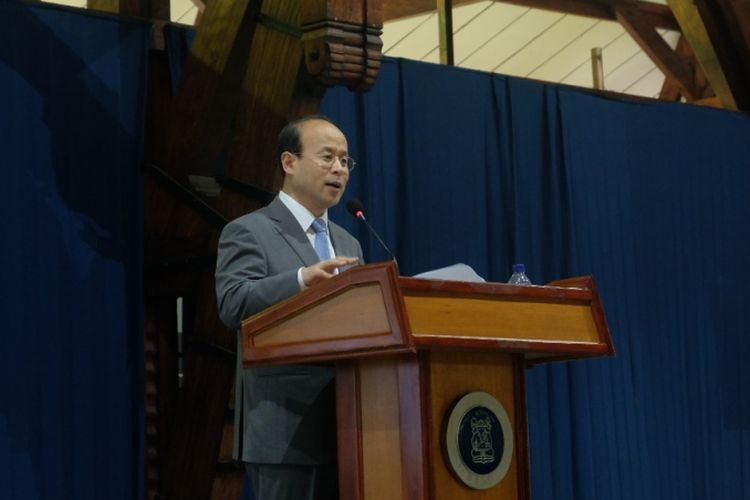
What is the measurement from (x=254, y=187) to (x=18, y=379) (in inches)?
40.0

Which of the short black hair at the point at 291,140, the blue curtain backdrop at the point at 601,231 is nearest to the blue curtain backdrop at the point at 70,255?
the blue curtain backdrop at the point at 601,231

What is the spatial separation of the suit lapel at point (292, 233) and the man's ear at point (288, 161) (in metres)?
0.10

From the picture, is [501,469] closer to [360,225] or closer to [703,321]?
[360,225]

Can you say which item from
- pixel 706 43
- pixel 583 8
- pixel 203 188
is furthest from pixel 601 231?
pixel 203 188

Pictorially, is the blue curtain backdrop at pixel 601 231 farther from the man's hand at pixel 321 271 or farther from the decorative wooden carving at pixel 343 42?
the man's hand at pixel 321 271

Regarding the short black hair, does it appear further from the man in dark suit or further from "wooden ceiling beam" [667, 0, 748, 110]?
"wooden ceiling beam" [667, 0, 748, 110]

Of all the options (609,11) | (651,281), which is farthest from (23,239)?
(609,11)

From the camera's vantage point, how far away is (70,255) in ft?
15.0

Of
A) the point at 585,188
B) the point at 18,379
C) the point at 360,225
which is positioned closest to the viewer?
the point at 18,379

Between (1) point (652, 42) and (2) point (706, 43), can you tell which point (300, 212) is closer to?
(2) point (706, 43)

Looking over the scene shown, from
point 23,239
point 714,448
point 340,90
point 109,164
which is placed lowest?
point 714,448

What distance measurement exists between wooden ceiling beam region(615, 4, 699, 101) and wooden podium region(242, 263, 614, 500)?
516cm

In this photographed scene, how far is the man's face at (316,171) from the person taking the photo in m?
3.08

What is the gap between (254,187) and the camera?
178 inches
